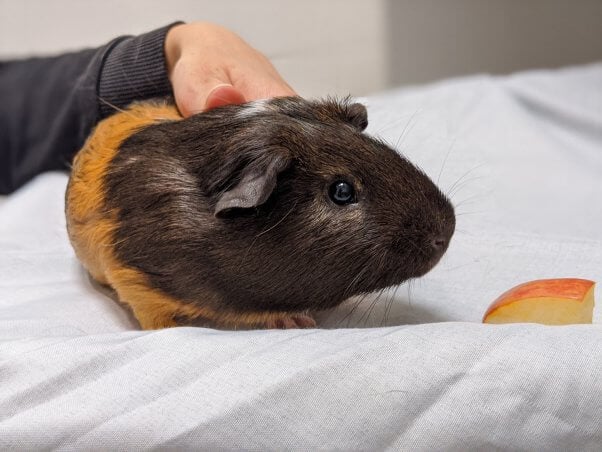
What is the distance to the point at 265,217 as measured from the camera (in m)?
1.44

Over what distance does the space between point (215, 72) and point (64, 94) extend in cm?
84

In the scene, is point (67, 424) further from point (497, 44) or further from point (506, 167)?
point (497, 44)

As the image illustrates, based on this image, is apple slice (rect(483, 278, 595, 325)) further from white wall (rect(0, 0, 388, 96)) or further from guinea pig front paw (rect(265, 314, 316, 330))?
white wall (rect(0, 0, 388, 96))

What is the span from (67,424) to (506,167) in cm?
179

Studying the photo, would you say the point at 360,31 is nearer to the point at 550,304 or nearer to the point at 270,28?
the point at 270,28

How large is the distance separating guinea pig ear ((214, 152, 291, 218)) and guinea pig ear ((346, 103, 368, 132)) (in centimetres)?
26

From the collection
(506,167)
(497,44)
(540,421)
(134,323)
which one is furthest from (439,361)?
(497,44)

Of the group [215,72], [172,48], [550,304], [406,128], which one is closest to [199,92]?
[215,72]

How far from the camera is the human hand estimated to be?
1805 millimetres

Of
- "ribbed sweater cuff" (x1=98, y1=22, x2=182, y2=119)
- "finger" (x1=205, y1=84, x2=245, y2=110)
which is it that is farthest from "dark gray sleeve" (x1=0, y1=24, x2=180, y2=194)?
"finger" (x1=205, y1=84, x2=245, y2=110)

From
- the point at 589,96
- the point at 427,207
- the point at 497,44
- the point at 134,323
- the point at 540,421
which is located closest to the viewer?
the point at 540,421

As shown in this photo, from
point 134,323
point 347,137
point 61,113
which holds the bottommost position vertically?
point 134,323

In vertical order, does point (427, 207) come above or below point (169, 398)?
above

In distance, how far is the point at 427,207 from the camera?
1430mm
